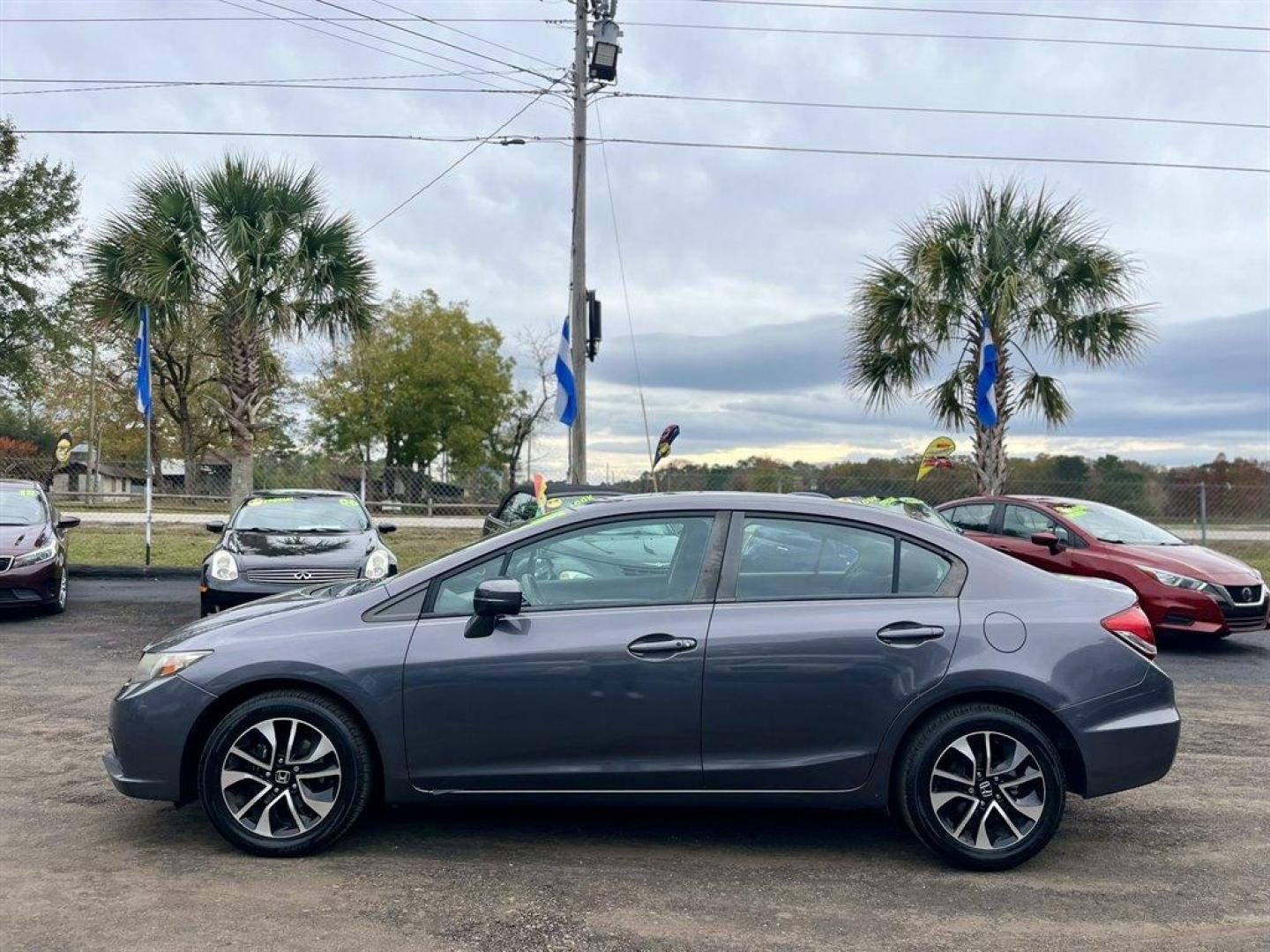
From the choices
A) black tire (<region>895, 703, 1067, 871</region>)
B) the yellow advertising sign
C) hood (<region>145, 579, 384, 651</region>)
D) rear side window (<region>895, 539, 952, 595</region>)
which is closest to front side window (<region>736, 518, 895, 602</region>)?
rear side window (<region>895, 539, 952, 595</region>)

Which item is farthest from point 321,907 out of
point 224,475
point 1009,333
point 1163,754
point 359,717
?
point 224,475

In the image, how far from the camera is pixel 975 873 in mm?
4328

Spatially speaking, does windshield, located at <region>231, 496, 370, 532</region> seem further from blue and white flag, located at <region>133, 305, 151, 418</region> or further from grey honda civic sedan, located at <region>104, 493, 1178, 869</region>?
grey honda civic sedan, located at <region>104, 493, 1178, 869</region>

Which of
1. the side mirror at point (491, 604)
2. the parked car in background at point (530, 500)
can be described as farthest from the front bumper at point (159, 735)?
the parked car in background at point (530, 500)

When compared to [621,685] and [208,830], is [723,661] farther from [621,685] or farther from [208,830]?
[208,830]

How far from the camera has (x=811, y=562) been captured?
4.55m

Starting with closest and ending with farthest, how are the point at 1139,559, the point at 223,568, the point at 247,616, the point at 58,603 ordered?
the point at 247,616 < the point at 223,568 < the point at 1139,559 < the point at 58,603

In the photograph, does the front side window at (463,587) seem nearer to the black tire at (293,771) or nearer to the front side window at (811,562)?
the black tire at (293,771)

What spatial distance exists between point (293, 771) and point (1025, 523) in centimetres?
961

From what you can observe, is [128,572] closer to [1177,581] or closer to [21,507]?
[21,507]

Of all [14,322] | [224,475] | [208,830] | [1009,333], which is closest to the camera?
[208,830]

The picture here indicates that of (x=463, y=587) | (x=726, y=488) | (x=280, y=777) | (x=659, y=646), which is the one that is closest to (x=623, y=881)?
(x=659, y=646)

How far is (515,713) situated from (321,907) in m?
1.00

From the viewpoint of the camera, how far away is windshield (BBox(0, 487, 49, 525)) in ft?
38.7
